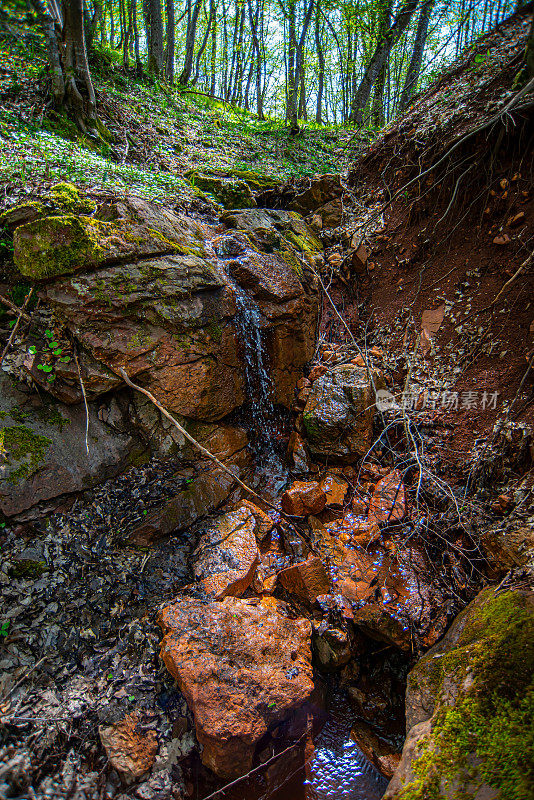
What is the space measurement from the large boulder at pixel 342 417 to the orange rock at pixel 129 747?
307cm

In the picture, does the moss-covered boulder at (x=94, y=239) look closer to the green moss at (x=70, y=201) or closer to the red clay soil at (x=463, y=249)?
the green moss at (x=70, y=201)

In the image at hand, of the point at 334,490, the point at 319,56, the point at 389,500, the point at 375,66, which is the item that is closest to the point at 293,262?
the point at 334,490

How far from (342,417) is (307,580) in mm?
1975

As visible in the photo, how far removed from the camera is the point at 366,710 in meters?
2.81

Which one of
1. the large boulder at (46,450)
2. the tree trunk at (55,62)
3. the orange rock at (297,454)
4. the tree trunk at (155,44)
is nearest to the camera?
the large boulder at (46,450)

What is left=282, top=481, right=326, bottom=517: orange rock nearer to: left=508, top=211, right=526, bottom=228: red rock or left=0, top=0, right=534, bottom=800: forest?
left=0, top=0, right=534, bottom=800: forest

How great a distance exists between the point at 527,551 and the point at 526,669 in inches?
47.9

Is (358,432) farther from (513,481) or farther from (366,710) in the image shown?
(366,710)

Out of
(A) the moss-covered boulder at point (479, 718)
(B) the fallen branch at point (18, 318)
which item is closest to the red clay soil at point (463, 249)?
(A) the moss-covered boulder at point (479, 718)

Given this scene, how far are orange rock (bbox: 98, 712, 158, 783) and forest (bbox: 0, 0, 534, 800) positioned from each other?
15 millimetres

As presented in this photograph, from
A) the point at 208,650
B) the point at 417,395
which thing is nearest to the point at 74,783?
the point at 208,650

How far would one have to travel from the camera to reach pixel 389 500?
3910 mm

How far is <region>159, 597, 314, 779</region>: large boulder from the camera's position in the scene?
2.34 m

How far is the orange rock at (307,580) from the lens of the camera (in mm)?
3322
